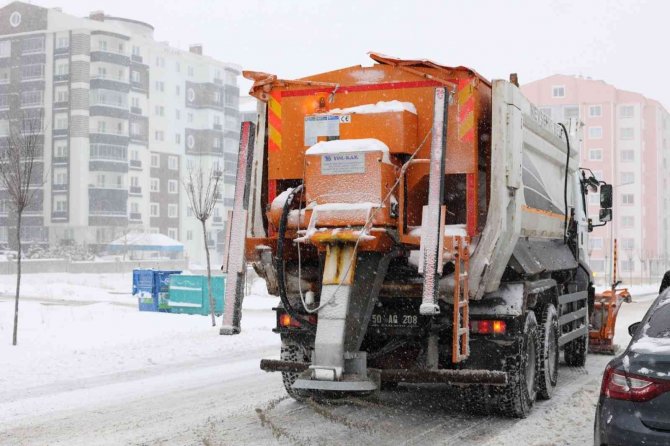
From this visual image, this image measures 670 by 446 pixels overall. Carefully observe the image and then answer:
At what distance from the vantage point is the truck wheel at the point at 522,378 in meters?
7.70

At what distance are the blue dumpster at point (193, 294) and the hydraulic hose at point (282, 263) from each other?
1341cm

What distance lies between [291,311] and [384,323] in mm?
843

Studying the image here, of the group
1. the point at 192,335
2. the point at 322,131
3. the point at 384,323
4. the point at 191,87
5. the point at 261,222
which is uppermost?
the point at 191,87

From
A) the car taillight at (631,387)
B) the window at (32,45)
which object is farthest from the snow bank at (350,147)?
the window at (32,45)

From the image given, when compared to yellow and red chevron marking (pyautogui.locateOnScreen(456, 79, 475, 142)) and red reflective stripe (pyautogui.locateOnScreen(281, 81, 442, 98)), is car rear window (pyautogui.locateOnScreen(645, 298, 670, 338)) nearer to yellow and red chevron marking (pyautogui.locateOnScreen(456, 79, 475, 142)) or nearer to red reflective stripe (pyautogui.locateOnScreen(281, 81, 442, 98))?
yellow and red chevron marking (pyautogui.locateOnScreen(456, 79, 475, 142))

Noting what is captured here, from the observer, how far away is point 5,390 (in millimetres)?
10000

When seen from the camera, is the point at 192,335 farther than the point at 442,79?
Yes

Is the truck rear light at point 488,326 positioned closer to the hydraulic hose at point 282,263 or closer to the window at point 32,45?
the hydraulic hose at point 282,263

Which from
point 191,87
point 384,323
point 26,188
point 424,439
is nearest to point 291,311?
point 384,323

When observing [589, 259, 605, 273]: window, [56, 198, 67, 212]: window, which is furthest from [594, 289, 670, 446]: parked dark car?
[589, 259, 605, 273]: window

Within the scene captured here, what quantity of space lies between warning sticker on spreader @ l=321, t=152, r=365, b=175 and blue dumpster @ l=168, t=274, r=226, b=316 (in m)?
14.0

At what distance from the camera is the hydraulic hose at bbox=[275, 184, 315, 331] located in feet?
25.2

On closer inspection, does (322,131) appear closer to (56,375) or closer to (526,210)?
(526,210)

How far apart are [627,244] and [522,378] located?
291 feet
